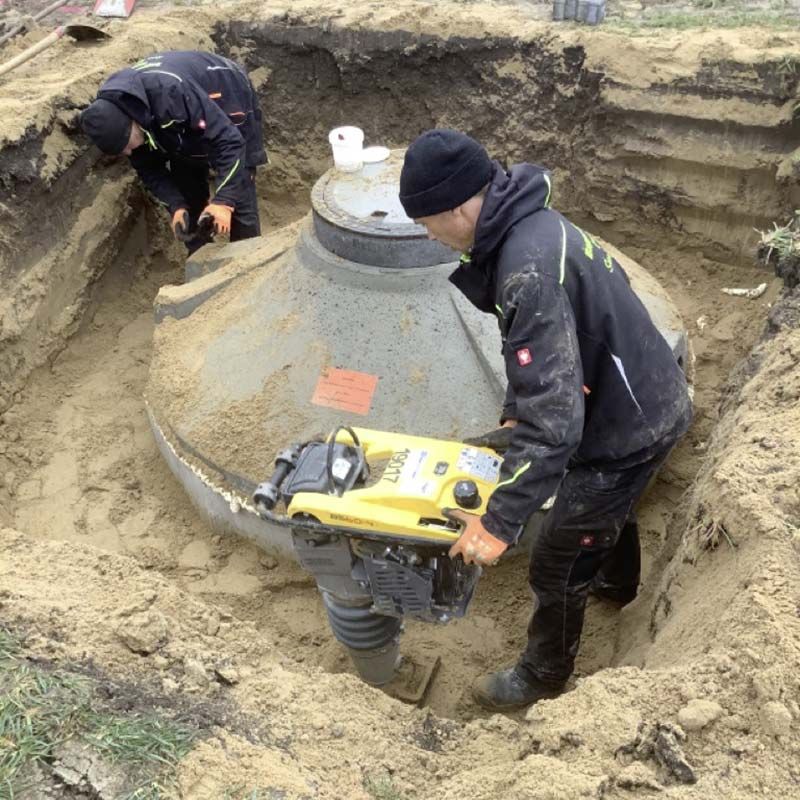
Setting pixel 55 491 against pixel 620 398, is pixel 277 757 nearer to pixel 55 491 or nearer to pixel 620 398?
pixel 620 398

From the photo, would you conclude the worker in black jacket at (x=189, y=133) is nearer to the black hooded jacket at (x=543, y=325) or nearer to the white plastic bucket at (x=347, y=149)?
the white plastic bucket at (x=347, y=149)

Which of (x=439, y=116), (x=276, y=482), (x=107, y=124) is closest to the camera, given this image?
(x=276, y=482)

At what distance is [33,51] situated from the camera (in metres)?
5.39

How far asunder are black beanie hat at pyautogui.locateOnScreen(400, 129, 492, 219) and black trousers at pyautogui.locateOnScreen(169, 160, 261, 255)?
8.99 feet

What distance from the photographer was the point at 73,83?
16.0 ft

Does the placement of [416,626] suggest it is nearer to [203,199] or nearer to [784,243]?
[784,243]

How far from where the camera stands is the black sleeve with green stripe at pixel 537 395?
2.19 m

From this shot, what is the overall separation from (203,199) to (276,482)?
3205mm

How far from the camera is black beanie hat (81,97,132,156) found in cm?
417

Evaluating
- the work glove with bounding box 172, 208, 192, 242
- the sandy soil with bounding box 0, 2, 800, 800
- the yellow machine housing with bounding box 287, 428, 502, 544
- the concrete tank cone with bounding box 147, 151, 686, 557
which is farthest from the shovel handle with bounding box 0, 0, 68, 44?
the yellow machine housing with bounding box 287, 428, 502, 544

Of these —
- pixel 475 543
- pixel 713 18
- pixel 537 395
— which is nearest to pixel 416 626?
pixel 475 543

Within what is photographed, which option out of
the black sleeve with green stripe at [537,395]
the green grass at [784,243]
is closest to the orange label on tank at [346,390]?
the black sleeve with green stripe at [537,395]

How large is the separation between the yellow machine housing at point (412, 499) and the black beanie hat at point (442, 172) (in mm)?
747

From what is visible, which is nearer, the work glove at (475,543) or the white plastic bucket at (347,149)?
the work glove at (475,543)
